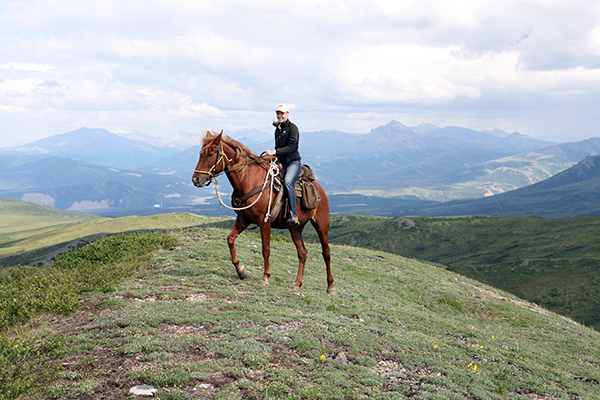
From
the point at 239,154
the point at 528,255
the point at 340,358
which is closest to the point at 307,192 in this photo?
the point at 239,154

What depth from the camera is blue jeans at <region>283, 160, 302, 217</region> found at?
14.3 metres

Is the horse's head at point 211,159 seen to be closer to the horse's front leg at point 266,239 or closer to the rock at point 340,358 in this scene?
the horse's front leg at point 266,239

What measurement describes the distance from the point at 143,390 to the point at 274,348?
330 cm

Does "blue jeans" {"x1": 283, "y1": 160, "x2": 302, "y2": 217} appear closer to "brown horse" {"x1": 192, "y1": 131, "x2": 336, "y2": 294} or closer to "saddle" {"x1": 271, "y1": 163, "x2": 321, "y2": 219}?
"saddle" {"x1": 271, "y1": 163, "x2": 321, "y2": 219}

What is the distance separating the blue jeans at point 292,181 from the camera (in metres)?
14.3

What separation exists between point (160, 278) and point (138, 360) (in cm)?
718

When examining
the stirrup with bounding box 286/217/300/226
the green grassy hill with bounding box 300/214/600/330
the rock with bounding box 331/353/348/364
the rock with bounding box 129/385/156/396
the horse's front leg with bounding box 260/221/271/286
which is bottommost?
the green grassy hill with bounding box 300/214/600/330

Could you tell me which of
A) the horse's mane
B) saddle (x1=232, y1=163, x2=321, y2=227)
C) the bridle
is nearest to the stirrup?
saddle (x1=232, y1=163, x2=321, y2=227)

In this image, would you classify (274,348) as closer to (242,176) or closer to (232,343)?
(232,343)

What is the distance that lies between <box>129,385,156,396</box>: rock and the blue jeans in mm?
8431

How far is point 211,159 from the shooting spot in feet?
42.4

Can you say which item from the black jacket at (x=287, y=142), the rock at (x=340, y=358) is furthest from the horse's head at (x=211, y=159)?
the rock at (x=340, y=358)

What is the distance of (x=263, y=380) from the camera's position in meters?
7.46

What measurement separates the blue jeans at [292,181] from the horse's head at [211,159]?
2.52m
